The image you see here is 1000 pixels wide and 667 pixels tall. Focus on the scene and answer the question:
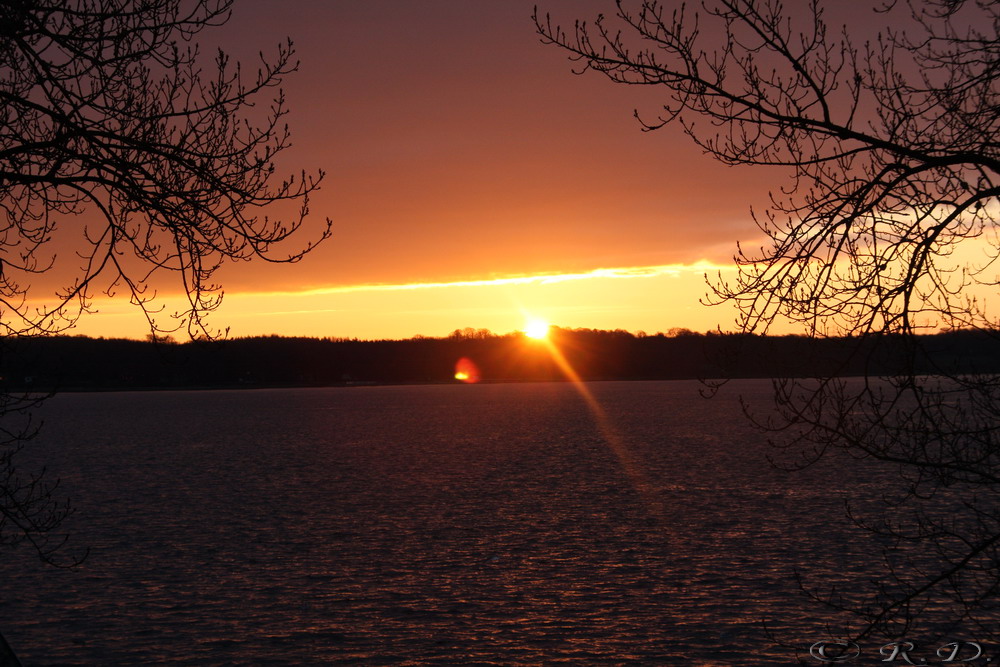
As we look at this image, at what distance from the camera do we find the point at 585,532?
28.2 metres

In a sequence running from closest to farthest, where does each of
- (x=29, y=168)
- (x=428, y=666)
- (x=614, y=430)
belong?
(x=29, y=168), (x=428, y=666), (x=614, y=430)

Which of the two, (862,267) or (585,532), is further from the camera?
(585,532)

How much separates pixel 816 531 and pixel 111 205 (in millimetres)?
24476

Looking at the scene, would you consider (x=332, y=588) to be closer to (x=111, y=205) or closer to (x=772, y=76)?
(x=111, y=205)

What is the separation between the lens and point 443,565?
23.4 metres

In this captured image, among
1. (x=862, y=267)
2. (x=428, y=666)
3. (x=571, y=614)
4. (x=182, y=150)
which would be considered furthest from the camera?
(x=571, y=614)

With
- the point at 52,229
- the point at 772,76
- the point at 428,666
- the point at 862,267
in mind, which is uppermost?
the point at 772,76

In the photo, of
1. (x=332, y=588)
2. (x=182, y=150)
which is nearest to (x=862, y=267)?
(x=182, y=150)

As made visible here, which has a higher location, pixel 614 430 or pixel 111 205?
pixel 111 205

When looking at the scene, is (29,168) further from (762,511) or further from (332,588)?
(762,511)

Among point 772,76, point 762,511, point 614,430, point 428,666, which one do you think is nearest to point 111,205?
point 772,76

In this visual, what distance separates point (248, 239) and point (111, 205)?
131 centimetres

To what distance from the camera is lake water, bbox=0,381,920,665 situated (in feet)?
55.2

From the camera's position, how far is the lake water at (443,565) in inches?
662
